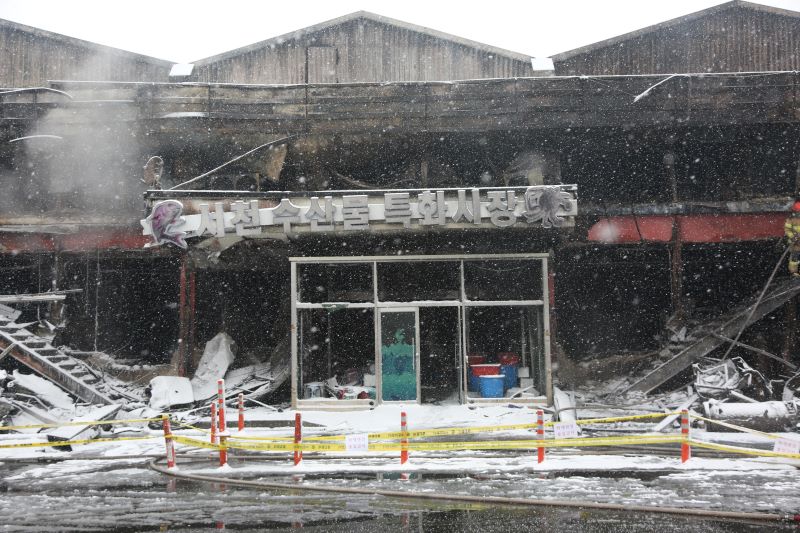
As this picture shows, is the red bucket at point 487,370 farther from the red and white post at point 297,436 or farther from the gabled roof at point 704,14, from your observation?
the gabled roof at point 704,14

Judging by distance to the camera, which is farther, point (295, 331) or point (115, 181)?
point (115, 181)

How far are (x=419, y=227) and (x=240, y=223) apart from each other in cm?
435

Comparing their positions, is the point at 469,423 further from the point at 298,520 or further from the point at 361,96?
the point at 361,96

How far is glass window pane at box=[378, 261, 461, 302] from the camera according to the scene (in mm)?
17328

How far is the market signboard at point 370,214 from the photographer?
15547 mm

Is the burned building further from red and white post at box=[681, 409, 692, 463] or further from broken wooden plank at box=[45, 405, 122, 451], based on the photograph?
red and white post at box=[681, 409, 692, 463]

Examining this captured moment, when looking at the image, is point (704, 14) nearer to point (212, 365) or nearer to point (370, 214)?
point (370, 214)

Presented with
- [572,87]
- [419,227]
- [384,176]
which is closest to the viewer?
[419,227]

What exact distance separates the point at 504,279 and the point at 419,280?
2.29 metres

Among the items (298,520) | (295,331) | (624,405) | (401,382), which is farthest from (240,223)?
(624,405)

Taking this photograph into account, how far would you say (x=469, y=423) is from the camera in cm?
1501

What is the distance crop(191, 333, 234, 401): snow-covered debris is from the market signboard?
4031mm

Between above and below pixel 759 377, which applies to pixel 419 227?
above

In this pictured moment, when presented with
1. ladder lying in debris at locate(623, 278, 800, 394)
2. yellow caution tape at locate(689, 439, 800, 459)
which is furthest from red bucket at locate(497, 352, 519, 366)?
yellow caution tape at locate(689, 439, 800, 459)
